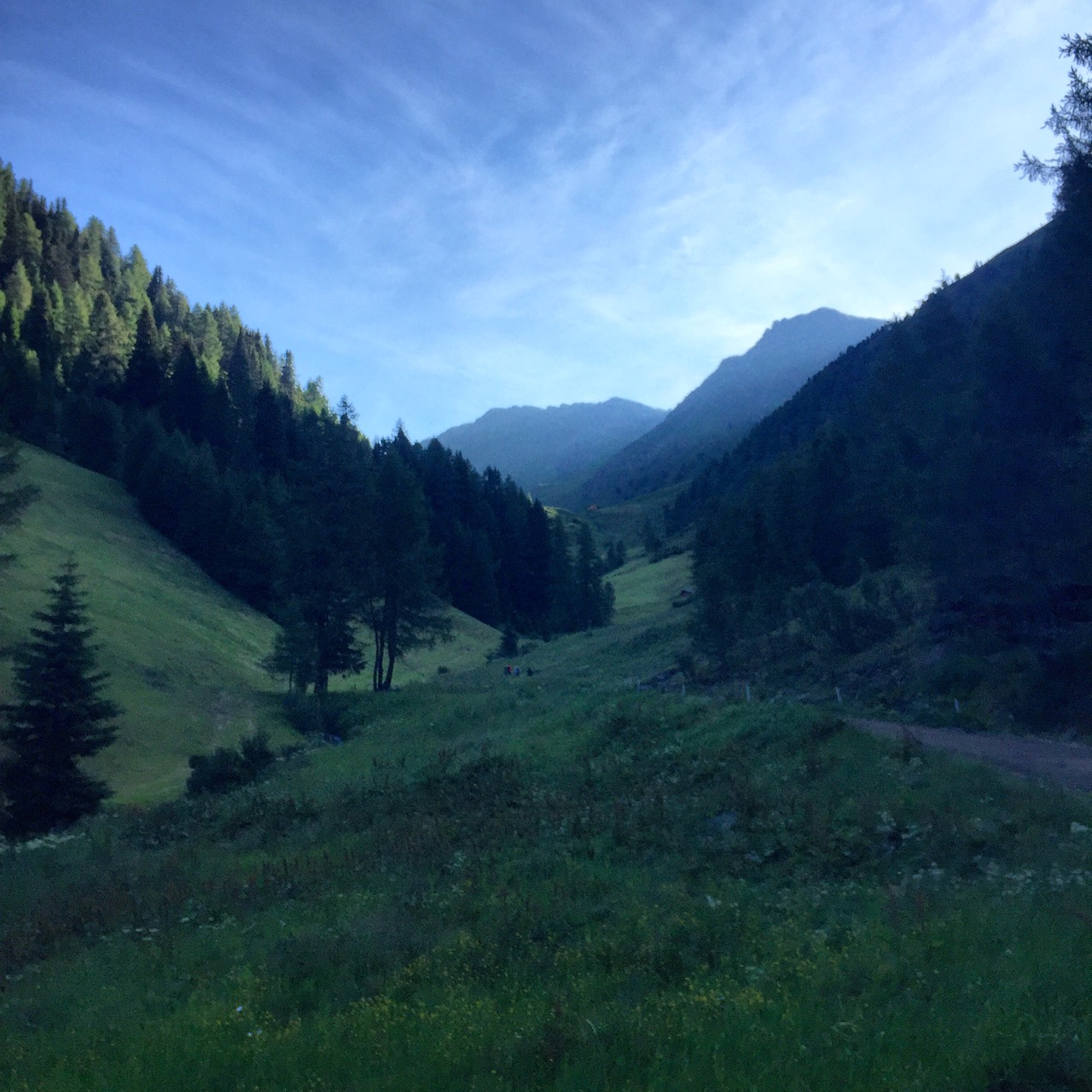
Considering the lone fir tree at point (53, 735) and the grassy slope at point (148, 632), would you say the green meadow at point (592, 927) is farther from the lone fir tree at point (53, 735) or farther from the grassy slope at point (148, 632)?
the grassy slope at point (148, 632)

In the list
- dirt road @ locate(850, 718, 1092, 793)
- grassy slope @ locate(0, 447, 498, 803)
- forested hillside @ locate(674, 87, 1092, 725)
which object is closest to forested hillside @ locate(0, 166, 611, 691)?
grassy slope @ locate(0, 447, 498, 803)

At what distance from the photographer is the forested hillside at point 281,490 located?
39.6m

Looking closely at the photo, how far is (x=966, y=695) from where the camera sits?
64.2ft

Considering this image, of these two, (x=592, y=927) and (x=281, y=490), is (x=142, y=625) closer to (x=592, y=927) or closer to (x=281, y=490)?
(x=281, y=490)

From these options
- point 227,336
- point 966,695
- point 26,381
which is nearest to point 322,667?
point 966,695

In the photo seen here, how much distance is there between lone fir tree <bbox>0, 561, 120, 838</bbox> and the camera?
77.0ft

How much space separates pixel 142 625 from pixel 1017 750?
4186 centimetres

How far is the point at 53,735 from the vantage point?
24172 mm

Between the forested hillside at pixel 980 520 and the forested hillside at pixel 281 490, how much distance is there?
16898mm

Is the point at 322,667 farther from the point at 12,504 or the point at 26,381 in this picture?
the point at 26,381

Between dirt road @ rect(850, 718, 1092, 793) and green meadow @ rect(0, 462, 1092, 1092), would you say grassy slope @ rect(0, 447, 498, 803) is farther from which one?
dirt road @ rect(850, 718, 1092, 793)

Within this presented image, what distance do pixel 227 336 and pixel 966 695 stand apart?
151546 mm

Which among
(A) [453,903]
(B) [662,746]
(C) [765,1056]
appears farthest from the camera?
(B) [662,746]

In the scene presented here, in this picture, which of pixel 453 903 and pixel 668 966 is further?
pixel 453 903
